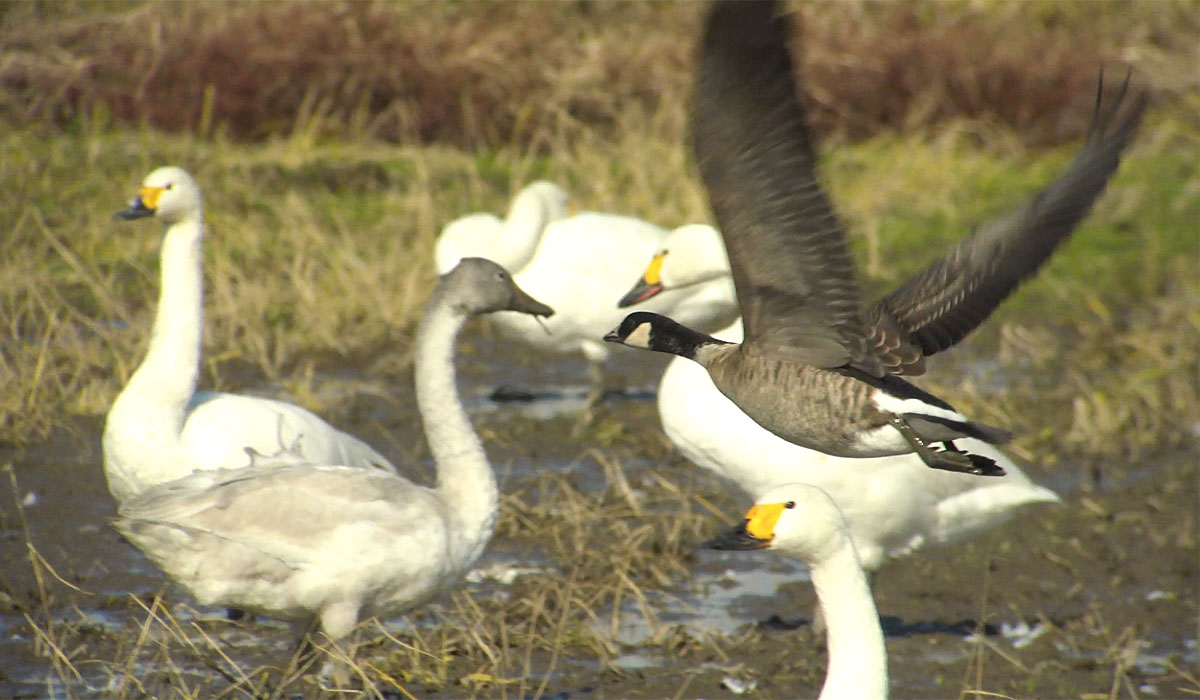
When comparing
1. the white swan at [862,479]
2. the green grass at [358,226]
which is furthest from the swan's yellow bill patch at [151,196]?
the white swan at [862,479]

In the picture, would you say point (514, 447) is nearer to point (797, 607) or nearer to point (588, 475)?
point (588, 475)

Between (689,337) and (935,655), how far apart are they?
1468 millimetres

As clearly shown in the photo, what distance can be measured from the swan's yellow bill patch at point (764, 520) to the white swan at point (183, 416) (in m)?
1.48

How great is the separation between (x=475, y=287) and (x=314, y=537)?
1.01 meters

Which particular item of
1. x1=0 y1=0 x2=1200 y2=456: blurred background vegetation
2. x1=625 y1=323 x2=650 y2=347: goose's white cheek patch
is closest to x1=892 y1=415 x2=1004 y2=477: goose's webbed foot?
x1=625 y1=323 x2=650 y2=347: goose's white cheek patch

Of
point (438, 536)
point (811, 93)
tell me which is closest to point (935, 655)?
point (438, 536)

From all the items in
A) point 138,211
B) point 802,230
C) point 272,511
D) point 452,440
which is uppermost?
point 802,230

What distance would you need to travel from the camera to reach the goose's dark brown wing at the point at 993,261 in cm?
459

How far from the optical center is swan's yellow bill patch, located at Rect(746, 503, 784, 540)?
4332 mm

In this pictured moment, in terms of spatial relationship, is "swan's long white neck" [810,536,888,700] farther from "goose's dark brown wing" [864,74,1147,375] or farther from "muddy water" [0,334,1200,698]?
"goose's dark brown wing" [864,74,1147,375]

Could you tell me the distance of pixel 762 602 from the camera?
5754mm

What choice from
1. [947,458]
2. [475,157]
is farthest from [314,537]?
[475,157]

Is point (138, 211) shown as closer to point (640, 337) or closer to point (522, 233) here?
point (640, 337)

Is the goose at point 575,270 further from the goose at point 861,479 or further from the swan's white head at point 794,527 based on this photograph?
the swan's white head at point 794,527
